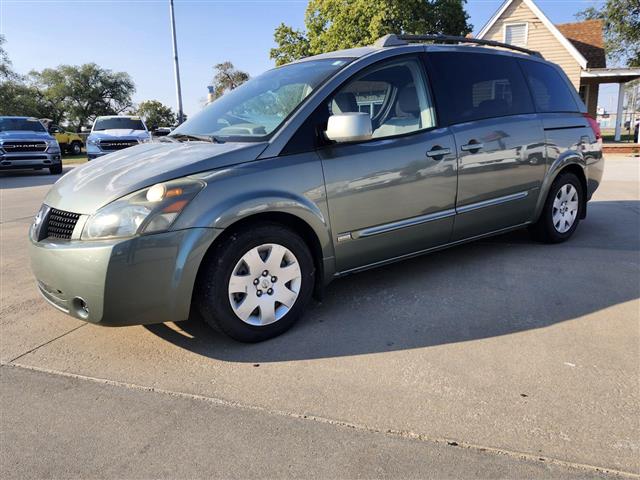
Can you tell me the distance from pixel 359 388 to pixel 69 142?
33867 millimetres

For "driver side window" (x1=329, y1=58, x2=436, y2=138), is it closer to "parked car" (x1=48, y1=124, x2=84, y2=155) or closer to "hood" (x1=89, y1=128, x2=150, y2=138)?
"hood" (x1=89, y1=128, x2=150, y2=138)

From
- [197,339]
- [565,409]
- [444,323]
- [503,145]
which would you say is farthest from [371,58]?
[565,409]

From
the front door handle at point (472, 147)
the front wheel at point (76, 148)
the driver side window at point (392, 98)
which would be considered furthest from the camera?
the front wheel at point (76, 148)

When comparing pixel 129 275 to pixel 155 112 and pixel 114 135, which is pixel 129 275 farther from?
pixel 155 112

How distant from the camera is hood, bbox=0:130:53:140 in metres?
15.4

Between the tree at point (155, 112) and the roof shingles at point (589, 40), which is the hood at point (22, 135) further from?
the tree at point (155, 112)

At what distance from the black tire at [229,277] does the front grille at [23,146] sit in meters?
15.3

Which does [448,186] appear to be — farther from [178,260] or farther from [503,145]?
[178,260]

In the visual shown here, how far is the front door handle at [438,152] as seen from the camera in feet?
12.4

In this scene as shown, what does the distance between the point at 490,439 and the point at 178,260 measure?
5.83 feet

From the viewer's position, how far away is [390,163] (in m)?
3.57

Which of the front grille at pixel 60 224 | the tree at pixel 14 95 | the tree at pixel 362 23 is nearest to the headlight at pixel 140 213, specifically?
the front grille at pixel 60 224

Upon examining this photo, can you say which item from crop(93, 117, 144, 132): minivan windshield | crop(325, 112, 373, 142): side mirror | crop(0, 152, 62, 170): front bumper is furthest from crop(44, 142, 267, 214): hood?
crop(93, 117, 144, 132): minivan windshield

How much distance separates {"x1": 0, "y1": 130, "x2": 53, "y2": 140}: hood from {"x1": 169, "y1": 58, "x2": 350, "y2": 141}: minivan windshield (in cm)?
1407
